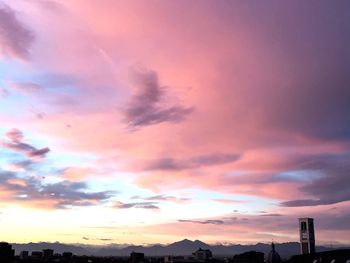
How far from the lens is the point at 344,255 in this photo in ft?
445

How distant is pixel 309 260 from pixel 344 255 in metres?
34.5

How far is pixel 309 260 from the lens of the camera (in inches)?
6639

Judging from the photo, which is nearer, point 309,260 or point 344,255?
point 344,255
